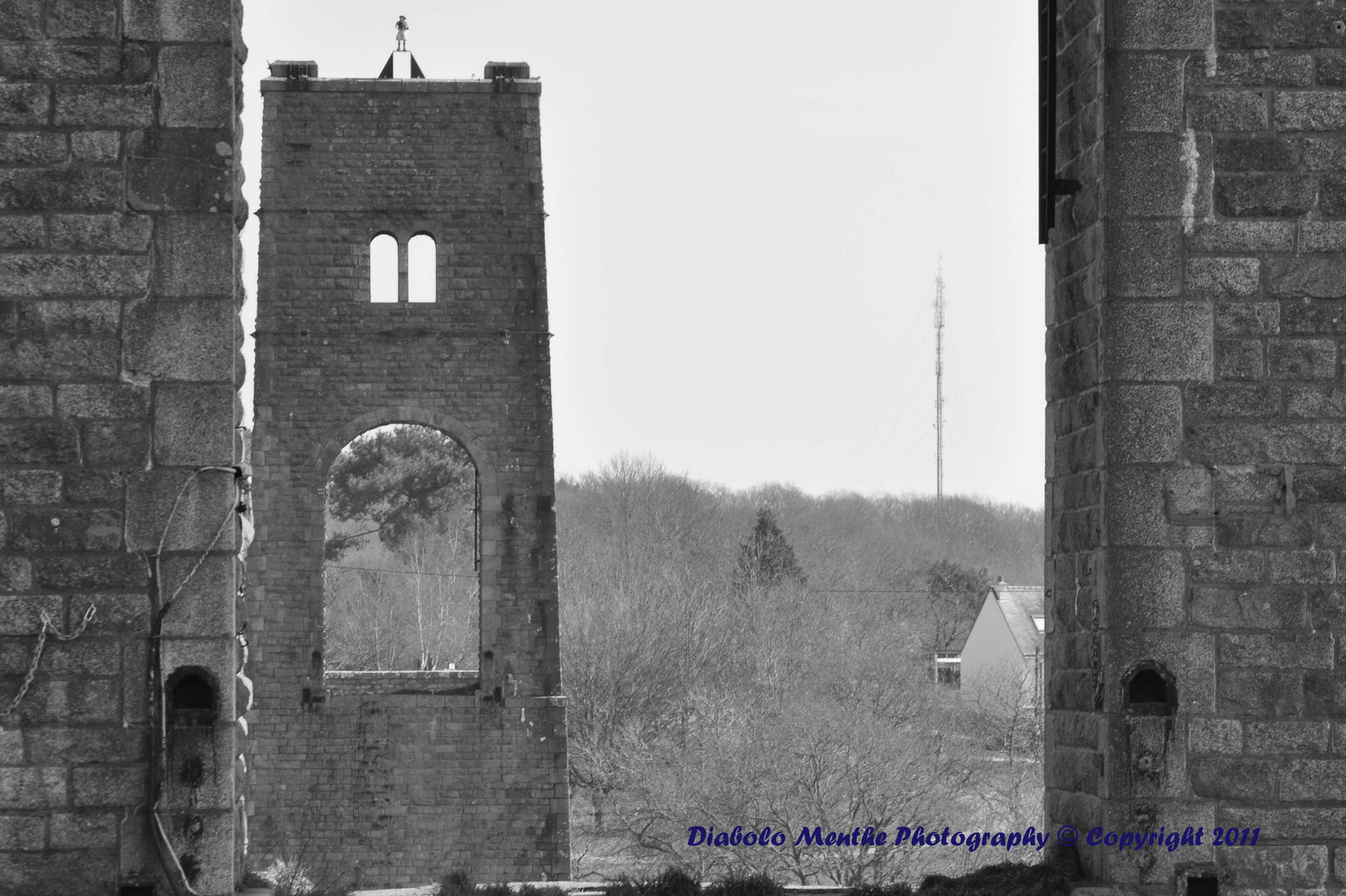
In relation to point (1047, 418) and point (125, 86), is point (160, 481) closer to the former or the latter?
point (125, 86)

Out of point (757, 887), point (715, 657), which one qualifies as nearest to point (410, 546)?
point (715, 657)

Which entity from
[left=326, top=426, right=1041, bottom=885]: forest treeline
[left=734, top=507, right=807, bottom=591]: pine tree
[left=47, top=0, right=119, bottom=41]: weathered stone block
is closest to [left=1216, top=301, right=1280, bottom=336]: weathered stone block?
[left=47, top=0, right=119, bottom=41]: weathered stone block

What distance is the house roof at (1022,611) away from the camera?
43.0 m

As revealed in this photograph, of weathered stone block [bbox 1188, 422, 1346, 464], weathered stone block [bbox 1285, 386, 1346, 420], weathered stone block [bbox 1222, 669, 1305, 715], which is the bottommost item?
weathered stone block [bbox 1222, 669, 1305, 715]

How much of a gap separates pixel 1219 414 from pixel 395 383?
45.7 feet

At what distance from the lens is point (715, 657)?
3969 centimetres

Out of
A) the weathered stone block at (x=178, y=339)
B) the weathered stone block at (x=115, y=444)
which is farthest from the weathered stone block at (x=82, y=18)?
the weathered stone block at (x=115, y=444)

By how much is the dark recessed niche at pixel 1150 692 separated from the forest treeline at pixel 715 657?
628 centimetres

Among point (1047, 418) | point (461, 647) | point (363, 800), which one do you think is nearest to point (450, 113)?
point (363, 800)

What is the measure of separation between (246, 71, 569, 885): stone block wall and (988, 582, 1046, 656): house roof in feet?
79.2

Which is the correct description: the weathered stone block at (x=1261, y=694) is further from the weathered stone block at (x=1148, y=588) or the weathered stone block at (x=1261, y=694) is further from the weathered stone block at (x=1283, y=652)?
the weathered stone block at (x=1148, y=588)

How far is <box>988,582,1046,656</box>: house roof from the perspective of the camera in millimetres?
43031

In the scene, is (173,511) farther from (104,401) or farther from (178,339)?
(178,339)

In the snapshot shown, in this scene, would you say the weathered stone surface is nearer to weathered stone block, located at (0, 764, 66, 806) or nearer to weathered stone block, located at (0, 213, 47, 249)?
weathered stone block, located at (0, 213, 47, 249)
